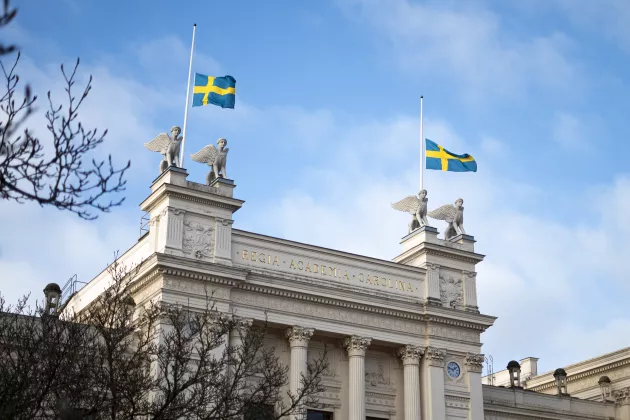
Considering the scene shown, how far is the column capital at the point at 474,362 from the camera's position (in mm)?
44094

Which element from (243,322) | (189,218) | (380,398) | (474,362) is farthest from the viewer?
(474,362)

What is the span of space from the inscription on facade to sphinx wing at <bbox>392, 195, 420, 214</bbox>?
14.4 feet

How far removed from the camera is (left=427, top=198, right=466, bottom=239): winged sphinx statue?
1859 inches

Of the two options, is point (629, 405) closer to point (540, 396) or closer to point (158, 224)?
point (540, 396)

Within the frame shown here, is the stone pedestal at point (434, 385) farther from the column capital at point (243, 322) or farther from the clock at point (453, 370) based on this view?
the column capital at point (243, 322)

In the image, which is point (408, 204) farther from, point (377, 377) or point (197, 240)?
Result: point (197, 240)

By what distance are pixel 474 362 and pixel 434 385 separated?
2850 mm

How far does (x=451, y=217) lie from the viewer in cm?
4734

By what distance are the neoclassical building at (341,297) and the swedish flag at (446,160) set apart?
3642mm

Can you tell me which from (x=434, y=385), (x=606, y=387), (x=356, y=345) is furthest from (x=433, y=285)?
(x=606, y=387)

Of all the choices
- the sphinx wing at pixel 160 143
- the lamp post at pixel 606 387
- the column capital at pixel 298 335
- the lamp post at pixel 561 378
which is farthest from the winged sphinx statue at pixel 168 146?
the lamp post at pixel 606 387

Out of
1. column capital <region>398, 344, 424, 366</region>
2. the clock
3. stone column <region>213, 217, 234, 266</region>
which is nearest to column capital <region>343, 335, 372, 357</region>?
column capital <region>398, 344, 424, 366</region>

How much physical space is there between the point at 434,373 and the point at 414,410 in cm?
211

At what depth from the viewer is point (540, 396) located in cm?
4962
